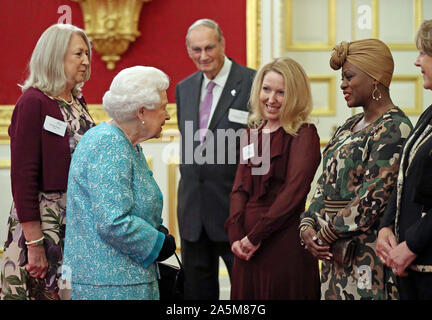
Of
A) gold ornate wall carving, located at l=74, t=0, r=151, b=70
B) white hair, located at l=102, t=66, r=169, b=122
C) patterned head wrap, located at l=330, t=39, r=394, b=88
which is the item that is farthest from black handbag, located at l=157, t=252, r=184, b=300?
gold ornate wall carving, located at l=74, t=0, r=151, b=70

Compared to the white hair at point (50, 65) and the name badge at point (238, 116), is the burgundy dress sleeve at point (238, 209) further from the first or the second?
the white hair at point (50, 65)

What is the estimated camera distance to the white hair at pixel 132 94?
2.24m

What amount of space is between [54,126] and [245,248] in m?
0.98

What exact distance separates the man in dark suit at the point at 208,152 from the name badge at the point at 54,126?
3.47ft

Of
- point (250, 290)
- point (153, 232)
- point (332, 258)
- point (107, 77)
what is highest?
point (107, 77)

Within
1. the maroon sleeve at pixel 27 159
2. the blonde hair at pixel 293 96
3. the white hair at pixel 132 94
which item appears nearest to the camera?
the white hair at pixel 132 94

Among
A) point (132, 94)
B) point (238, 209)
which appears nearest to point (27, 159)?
point (132, 94)

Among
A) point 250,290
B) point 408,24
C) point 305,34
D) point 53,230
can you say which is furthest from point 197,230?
point 408,24

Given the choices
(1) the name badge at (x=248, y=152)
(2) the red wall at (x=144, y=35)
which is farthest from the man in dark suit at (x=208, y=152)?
(2) the red wall at (x=144, y=35)

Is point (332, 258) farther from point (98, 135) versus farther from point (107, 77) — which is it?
point (107, 77)

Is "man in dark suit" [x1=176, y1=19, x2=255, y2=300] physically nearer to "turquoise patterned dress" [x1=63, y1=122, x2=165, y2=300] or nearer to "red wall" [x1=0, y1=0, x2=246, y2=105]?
"red wall" [x1=0, y1=0, x2=246, y2=105]

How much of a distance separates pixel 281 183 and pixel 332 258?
1.54 ft
